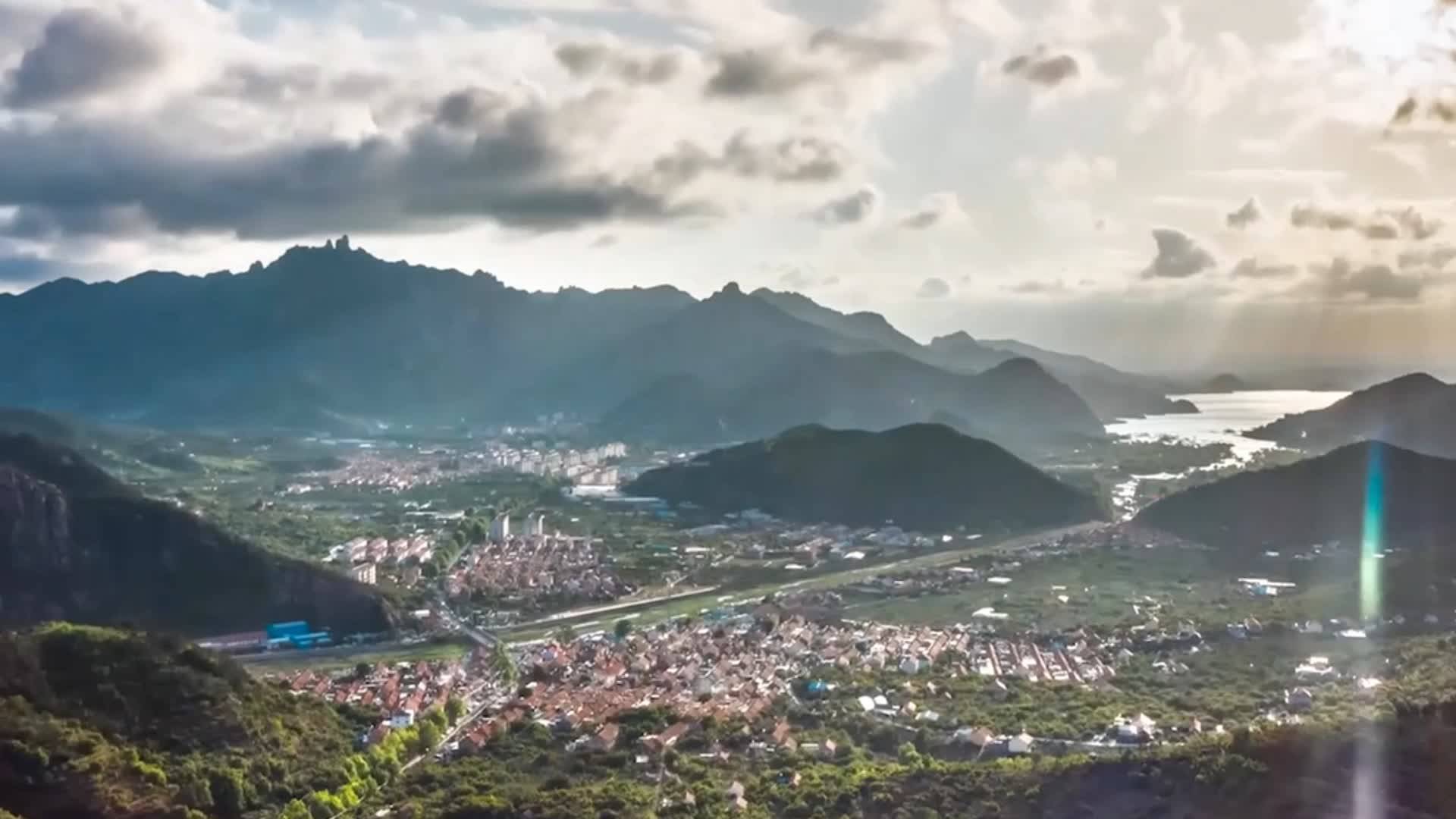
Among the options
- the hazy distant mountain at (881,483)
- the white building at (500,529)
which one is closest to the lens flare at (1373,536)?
the hazy distant mountain at (881,483)

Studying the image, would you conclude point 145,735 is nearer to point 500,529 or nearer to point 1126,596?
point 1126,596

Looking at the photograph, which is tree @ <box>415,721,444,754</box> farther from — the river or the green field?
the river

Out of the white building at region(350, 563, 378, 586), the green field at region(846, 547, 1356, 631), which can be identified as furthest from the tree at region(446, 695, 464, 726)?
the green field at region(846, 547, 1356, 631)

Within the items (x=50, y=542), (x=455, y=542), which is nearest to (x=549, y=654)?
(x=50, y=542)

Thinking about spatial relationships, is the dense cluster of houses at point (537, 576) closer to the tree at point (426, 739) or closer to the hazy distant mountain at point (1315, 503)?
the tree at point (426, 739)

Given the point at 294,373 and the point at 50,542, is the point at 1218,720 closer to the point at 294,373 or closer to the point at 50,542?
the point at 50,542

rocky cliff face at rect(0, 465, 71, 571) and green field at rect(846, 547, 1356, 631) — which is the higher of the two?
rocky cliff face at rect(0, 465, 71, 571)
